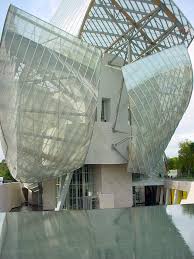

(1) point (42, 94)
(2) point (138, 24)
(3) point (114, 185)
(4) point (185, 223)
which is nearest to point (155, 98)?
(2) point (138, 24)

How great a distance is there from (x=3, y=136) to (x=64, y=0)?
21941 millimetres

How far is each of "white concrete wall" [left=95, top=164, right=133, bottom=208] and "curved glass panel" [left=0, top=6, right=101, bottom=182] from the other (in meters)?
7.41

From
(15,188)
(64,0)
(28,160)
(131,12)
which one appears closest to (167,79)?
(131,12)

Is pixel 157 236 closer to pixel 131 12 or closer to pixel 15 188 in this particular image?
pixel 131 12

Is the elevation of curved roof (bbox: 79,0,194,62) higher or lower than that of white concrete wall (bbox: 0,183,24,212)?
higher

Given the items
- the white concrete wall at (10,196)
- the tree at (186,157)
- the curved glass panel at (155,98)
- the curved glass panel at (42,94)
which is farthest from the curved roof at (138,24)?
the tree at (186,157)

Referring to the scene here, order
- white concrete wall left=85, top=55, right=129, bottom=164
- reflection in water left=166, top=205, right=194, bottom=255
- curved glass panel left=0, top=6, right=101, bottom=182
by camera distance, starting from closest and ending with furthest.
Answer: reflection in water left=166, top=205, right=194, bottom=255 → curved glass panel left=0, top=6, right=101, bottom=182 → white concrete wall left=85, top=55, right=129, bottom=164

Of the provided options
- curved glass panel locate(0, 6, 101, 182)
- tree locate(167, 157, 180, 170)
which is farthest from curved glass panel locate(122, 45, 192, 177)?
tree locate(167, 157, 180, 170)

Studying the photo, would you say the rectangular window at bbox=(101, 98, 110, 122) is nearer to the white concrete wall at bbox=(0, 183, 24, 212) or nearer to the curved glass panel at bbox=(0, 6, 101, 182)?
the curved glass panel at bbox=(0, 6, 101, 182)

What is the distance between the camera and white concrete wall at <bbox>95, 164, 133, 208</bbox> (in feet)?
105

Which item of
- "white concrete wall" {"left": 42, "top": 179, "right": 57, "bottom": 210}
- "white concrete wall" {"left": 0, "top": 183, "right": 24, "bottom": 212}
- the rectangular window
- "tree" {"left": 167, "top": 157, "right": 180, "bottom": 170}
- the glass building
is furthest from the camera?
"tree" {"left": 167, "top": 157, "right": 180, "bottom": 170}

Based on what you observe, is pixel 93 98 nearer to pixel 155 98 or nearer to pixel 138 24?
pixel 155 98

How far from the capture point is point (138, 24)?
108ft

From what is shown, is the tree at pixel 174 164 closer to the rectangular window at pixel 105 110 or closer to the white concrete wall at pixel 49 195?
the rectangular window at pixel 105 110
